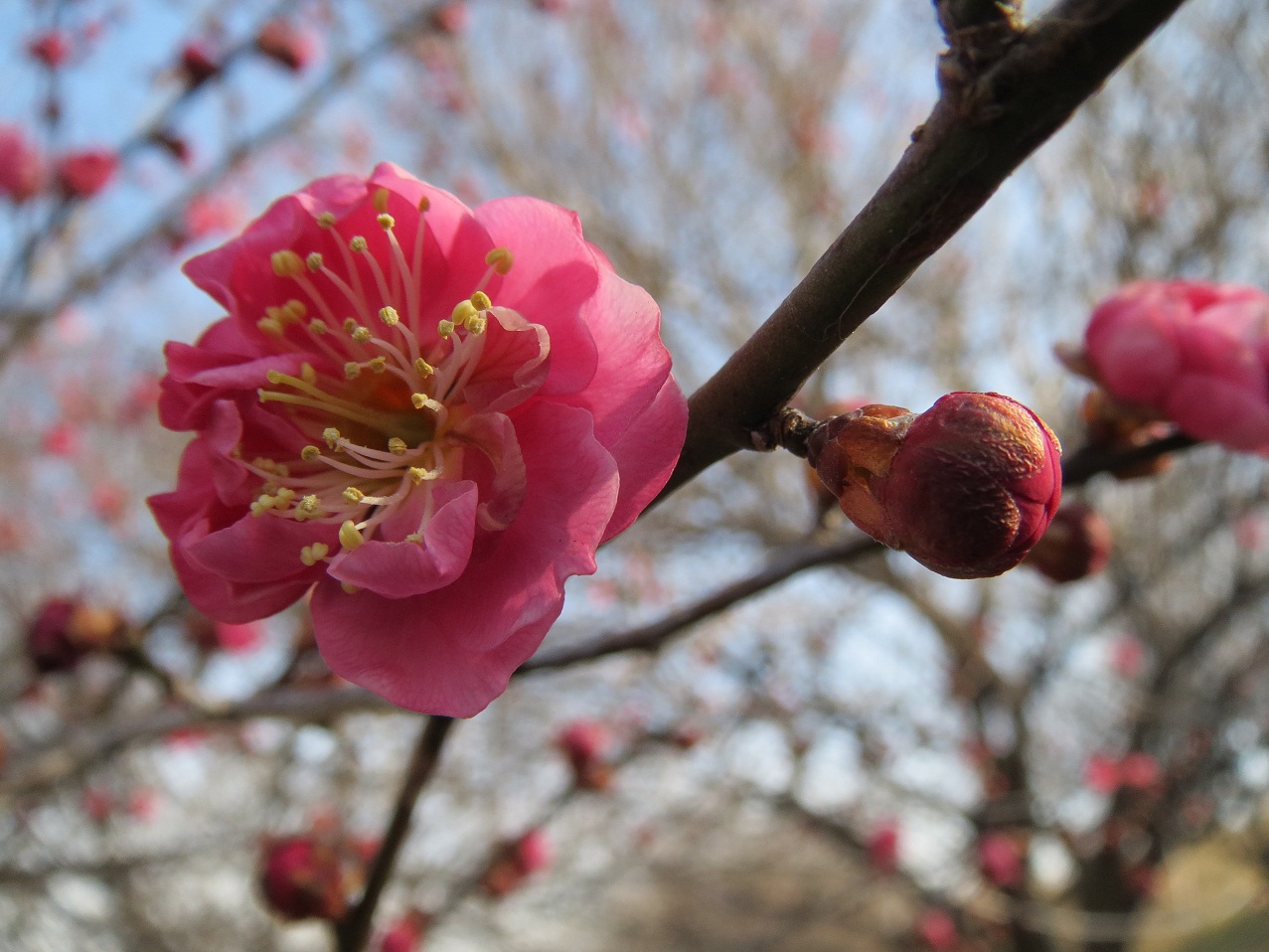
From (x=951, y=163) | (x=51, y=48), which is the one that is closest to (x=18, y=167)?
(x=51, y=48)

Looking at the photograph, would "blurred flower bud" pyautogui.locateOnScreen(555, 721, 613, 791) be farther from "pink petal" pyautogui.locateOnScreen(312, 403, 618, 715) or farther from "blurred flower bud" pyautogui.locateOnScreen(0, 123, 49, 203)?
"blurred flower bud" pyautogui.locateOnScreen(0, 123, 49, 203)

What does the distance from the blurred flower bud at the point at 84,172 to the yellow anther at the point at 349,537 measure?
2.55 m

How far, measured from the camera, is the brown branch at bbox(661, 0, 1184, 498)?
0.41 meters

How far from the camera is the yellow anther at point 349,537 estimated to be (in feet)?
2.19

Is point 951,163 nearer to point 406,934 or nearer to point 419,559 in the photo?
point 419,559

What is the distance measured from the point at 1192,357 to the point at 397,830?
3.33 feet

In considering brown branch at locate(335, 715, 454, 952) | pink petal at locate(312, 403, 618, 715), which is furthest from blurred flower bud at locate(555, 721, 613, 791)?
pink petal at locate(312, 403, 618, 715)

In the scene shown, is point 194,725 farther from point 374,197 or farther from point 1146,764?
point 1146,764

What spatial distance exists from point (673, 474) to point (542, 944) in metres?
5.80

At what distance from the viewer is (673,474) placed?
0.71 meters

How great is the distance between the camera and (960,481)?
53cm

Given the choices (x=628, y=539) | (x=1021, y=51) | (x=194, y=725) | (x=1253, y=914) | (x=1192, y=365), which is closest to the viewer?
(x=1021, y=51)

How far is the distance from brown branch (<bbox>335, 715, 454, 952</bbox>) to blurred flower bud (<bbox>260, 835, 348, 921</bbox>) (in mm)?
74

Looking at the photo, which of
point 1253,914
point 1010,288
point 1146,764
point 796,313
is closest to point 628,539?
point 1010,288
